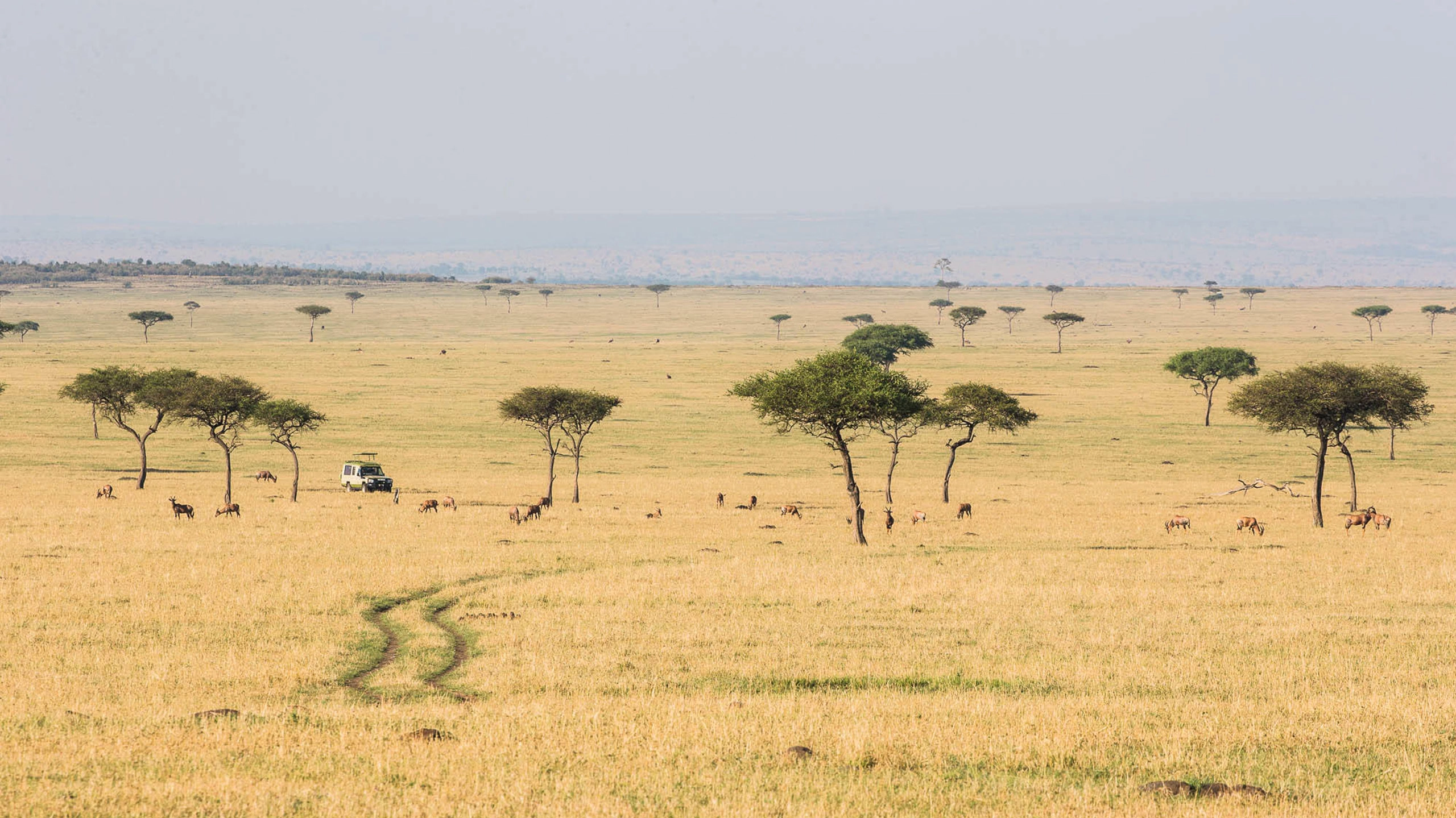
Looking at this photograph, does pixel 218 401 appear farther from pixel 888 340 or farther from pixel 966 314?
pixel 966 314

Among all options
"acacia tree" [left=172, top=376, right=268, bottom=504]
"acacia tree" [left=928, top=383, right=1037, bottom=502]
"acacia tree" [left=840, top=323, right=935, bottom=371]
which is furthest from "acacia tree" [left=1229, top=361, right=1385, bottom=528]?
"acacia tree" [left=840, top=323, right=935, bottom=371]

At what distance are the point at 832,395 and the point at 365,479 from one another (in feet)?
91.9

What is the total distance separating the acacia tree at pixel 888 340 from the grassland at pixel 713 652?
62459 millimetres

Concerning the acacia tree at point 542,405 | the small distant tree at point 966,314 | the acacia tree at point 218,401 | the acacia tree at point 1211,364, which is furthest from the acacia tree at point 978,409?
the small distant tree at point 966,314

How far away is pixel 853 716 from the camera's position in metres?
18.2

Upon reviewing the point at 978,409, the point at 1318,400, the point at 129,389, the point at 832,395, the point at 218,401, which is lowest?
the point at 129,389

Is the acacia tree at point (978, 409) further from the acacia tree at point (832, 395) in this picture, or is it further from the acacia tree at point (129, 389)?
the acacia tree at point (129, 389)

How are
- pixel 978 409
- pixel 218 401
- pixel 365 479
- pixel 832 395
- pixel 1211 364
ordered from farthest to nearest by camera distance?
pixel 1211 364
pixel 978 409
pixel 218 401
pixel 365 479
pixel 832 395

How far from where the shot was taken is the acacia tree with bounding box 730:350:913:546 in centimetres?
4638

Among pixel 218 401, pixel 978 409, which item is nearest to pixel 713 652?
pixel 978 409

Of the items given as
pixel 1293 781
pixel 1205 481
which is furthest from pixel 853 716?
pixel 1205 481

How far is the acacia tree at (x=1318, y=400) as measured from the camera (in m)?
53.7

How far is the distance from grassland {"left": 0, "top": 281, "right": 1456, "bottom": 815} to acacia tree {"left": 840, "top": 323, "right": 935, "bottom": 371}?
62459 millimetres

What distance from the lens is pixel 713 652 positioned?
24031 mm
